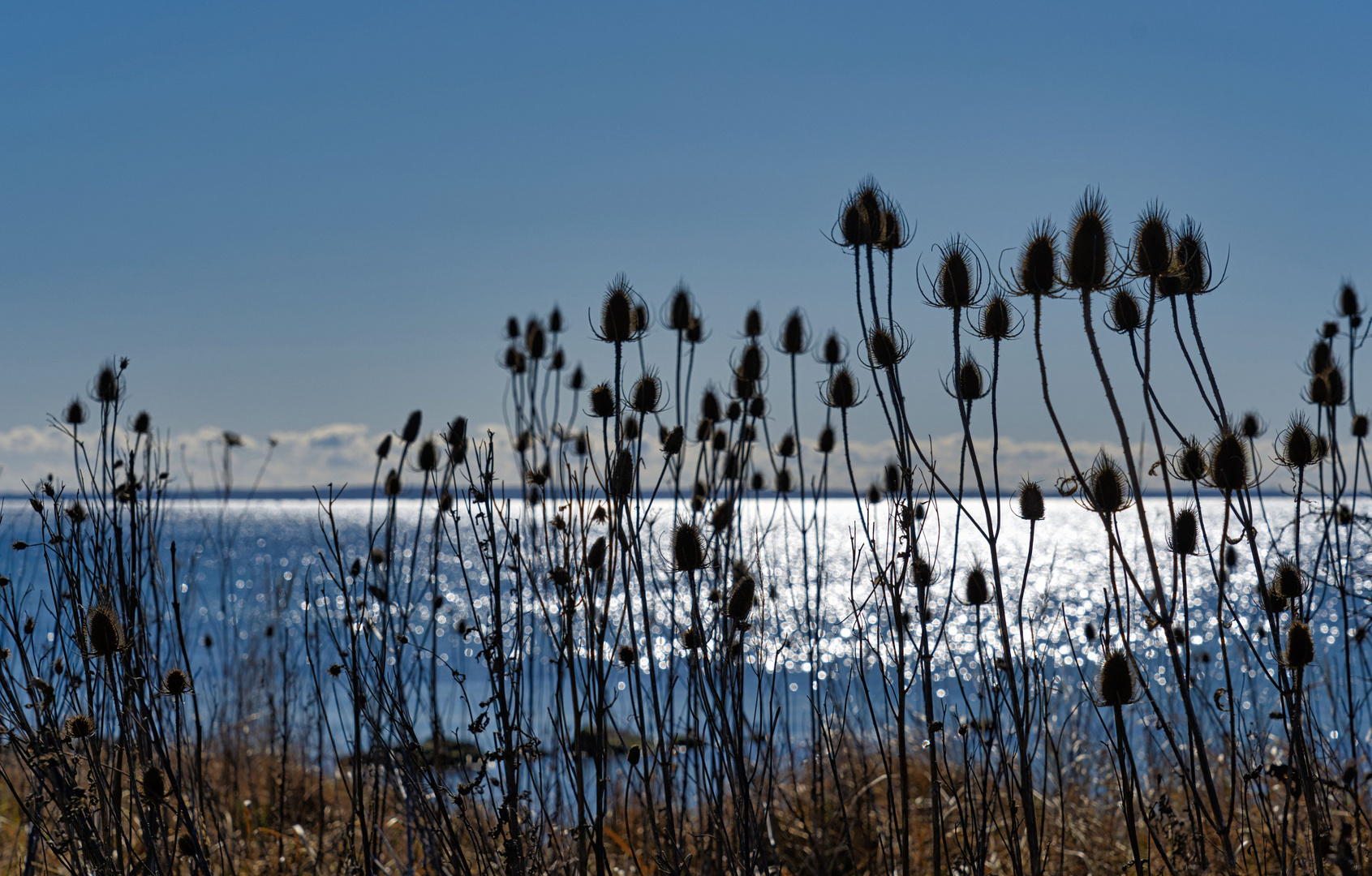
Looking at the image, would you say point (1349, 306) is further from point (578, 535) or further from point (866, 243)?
point (578, 535)

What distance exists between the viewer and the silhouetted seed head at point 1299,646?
114 inches

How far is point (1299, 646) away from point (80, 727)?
150 inches

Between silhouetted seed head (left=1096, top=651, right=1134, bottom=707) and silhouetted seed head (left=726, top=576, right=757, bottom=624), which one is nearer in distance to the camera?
silhouetted seed head (left=1096, top=651, right=1134, bottom=707)

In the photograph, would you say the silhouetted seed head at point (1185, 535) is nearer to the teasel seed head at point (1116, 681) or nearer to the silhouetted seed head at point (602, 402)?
the teasel seed head at point (1116, 681)

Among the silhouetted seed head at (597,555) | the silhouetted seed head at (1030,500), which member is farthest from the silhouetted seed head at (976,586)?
the silhouetted seed head at (597,555)

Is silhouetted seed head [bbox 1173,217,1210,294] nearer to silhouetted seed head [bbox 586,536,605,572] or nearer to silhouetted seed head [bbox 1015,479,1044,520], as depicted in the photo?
silhouetted seed head [bbox 1015,479,1044,520]

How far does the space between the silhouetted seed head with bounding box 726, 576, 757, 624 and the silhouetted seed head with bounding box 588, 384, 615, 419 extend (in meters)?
0.71

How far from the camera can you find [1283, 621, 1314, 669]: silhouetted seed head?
9.52 feet

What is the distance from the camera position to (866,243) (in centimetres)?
303

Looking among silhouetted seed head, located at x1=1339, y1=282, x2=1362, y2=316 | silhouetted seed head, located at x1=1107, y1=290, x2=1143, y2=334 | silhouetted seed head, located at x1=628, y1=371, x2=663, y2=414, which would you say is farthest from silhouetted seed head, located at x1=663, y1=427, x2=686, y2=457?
silhouetted seed head, located at x1=1339, y1=282, x2=1362, y2=316

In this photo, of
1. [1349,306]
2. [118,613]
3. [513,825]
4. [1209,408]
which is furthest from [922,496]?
[1349,306]

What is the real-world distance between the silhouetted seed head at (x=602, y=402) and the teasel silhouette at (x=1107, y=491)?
150 centimetres

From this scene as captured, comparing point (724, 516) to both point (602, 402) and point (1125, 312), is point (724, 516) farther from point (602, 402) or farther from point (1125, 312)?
point (1125, 312)

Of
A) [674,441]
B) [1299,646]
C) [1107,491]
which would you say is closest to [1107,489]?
[1107,491]
